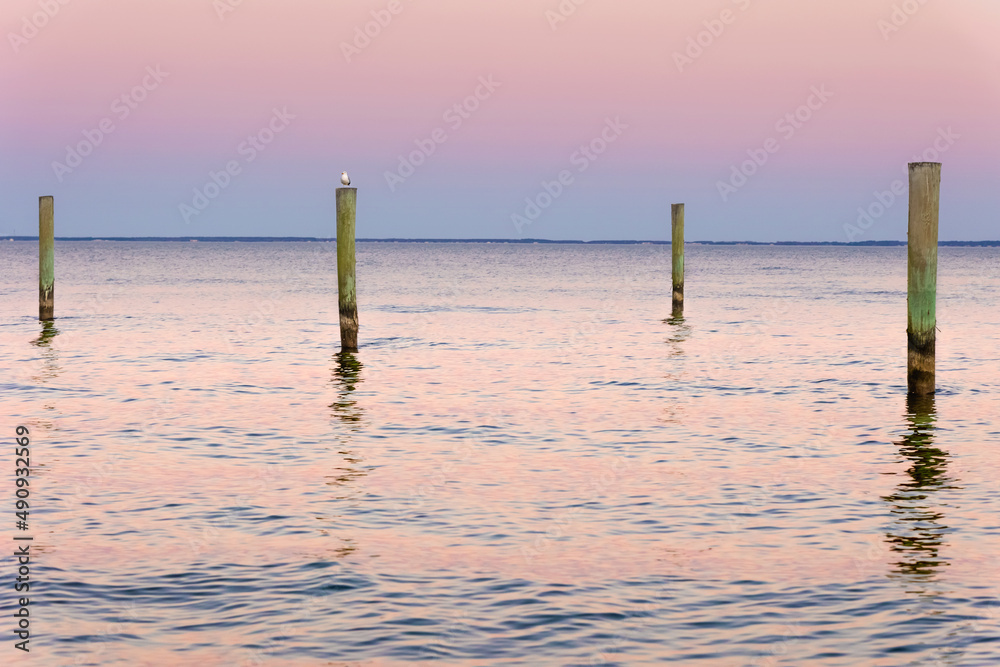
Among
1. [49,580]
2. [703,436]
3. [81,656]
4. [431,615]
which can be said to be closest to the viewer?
[81,656]

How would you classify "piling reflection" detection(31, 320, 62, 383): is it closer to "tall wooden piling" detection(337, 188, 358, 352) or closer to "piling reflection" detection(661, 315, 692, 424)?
"tall wooden piling" detection(337, 188, 358, 352)

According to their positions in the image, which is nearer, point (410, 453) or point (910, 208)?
point (410, 453)

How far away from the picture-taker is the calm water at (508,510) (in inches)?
281

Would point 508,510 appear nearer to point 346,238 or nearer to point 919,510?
point 919,510

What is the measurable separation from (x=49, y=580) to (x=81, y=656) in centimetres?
164

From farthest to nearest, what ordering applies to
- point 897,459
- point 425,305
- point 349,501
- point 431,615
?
point 425,305 → point 897,459 → point 349,501 → point 431,615

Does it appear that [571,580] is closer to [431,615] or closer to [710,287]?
[431,615]

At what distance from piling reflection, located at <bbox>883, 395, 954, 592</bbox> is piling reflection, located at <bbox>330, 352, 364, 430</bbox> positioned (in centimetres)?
729

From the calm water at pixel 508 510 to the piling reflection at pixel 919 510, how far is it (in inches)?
1.8

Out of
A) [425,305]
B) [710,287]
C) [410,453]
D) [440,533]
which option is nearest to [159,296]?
[425,305]

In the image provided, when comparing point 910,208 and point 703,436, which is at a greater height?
point 910,208

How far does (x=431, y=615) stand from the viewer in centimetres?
747

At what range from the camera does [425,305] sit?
1874 inches

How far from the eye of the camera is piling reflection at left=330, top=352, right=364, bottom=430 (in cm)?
1672
